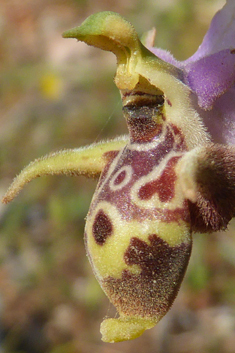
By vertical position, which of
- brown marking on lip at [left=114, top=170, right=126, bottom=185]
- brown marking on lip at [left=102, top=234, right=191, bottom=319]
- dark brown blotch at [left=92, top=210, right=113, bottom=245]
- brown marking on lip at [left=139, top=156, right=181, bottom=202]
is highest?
brown marking on lip at [left=139, top=156, right=181, bottom=202]

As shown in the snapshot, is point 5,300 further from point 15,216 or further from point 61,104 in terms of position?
point 61,104

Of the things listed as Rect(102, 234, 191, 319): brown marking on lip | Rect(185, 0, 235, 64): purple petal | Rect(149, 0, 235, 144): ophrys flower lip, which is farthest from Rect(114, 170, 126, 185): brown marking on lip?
Rect(185, 0, 235, 64): purple petal

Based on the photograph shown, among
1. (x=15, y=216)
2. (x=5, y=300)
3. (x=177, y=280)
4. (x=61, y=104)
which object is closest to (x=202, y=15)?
(x=61, y=104)

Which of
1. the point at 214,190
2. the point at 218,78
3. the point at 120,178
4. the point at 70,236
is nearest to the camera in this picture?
the point at 214,190

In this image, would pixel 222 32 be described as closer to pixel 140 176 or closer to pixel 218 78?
pixel 218 78

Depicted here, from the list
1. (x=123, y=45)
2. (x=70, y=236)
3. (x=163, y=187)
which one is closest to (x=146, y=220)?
(x=163, y=187)

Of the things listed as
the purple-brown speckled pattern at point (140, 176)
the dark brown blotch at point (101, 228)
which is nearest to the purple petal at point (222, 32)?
the purple-brown speckled pattern at point (140, 176)

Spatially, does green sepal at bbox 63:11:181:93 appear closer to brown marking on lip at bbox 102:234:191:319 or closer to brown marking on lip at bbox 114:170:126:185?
brown marking on lip at bbox 114:170:126:185
